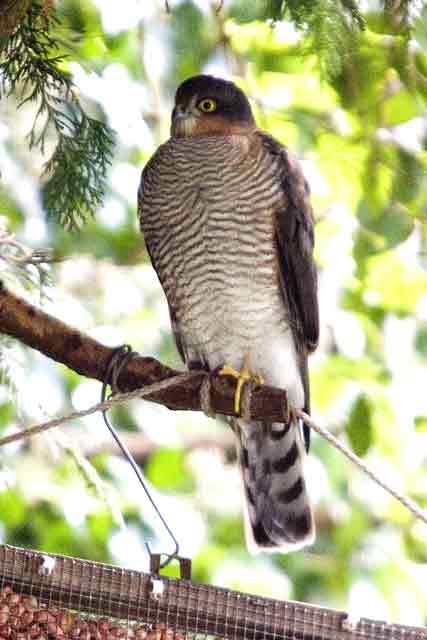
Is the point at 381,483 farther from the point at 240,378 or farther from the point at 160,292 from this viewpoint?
the point at 160,292

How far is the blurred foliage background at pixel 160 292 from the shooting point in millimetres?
2619

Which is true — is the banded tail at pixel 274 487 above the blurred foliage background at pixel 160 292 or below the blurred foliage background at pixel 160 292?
below

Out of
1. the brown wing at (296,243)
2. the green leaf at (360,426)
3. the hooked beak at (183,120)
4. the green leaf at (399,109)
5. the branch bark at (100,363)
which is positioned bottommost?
the branch bark at (100,363)

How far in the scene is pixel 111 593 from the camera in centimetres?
210

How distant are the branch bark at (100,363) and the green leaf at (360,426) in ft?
3.03

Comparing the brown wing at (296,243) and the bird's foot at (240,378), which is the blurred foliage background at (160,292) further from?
the bird's foot at (240,378)

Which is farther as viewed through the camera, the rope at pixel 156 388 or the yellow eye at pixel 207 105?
the yellow eye at pixel 207 105

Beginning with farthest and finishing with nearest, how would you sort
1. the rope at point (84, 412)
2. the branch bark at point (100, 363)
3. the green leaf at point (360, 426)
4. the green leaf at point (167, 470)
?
the green leaf at point (167, 470), the green leaf at point (360, 426), the branch bark at point (100, 363), the rope at point (84, 412)

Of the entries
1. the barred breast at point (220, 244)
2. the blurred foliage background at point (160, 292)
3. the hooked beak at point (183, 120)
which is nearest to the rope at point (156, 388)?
the blurred foliage background at point (160, 292)

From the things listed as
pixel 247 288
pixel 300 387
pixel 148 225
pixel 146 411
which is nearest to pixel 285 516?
pixel 300 387

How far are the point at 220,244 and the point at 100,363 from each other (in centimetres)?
79

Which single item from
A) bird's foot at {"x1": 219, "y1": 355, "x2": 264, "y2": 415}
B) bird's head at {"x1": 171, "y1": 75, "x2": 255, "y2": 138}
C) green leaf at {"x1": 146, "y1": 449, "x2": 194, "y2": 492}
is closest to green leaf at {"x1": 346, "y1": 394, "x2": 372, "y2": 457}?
bird's foot at {"x1": 219, "y1": 355, "x2": 264, "y2": 415}

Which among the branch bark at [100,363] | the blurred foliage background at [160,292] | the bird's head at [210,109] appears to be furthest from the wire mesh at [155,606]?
the bird's head at [210,109]

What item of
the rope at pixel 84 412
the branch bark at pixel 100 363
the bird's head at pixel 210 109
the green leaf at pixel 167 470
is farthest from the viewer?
the green leaf at pixel 167 470
